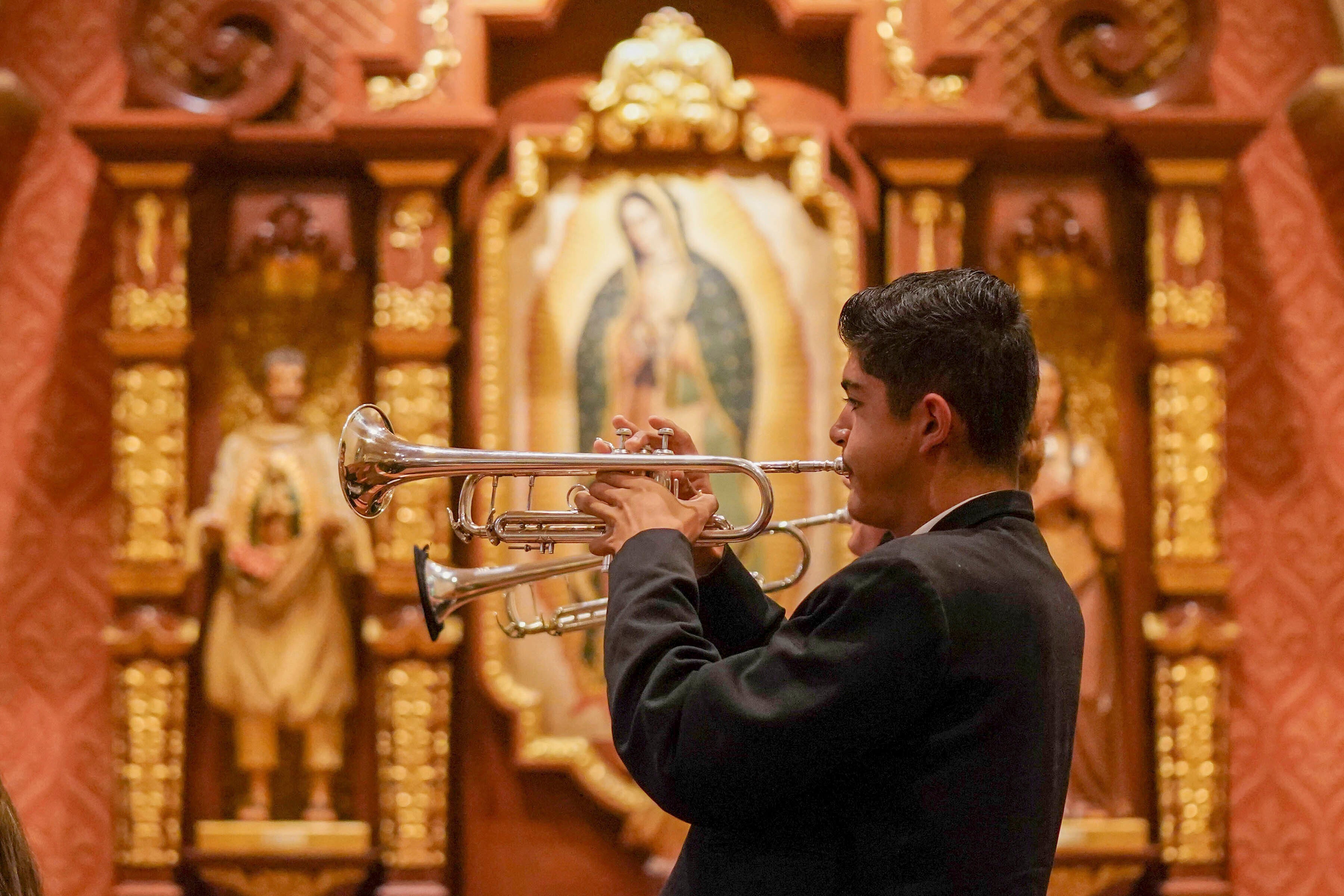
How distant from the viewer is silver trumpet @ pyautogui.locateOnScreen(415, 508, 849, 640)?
2.77 meters

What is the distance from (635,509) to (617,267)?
109 inches

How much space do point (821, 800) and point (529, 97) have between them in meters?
3.47

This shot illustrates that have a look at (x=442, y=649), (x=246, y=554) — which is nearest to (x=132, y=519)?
(x=246, y=554)

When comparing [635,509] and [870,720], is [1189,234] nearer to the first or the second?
[635,509]

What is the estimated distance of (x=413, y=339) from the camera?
442cm

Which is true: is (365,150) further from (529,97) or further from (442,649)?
(442,649)

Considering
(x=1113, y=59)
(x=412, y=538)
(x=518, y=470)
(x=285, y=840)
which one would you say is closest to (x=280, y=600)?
(x=412, y=538)

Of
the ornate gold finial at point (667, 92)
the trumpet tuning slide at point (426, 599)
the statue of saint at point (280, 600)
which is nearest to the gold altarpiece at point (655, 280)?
the ornate gold finial at point (667, 92)

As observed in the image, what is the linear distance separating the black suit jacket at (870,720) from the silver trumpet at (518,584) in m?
0.76

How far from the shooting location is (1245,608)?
4.68 metres

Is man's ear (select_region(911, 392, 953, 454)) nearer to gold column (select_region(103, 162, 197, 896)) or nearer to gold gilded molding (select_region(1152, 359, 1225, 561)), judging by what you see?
gold gilded molding (select_region(1152, 359, 1225, 561))

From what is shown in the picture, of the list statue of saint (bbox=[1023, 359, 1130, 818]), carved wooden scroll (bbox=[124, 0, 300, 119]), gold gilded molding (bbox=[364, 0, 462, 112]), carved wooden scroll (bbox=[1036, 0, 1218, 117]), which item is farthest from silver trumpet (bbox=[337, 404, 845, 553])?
carved wooden scroll (bbox=[1036, 0, 1218, 117])

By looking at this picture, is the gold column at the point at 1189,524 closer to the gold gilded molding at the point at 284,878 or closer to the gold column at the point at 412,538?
the gold column at the point at 412,538

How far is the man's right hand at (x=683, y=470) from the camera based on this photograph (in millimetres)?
2232
